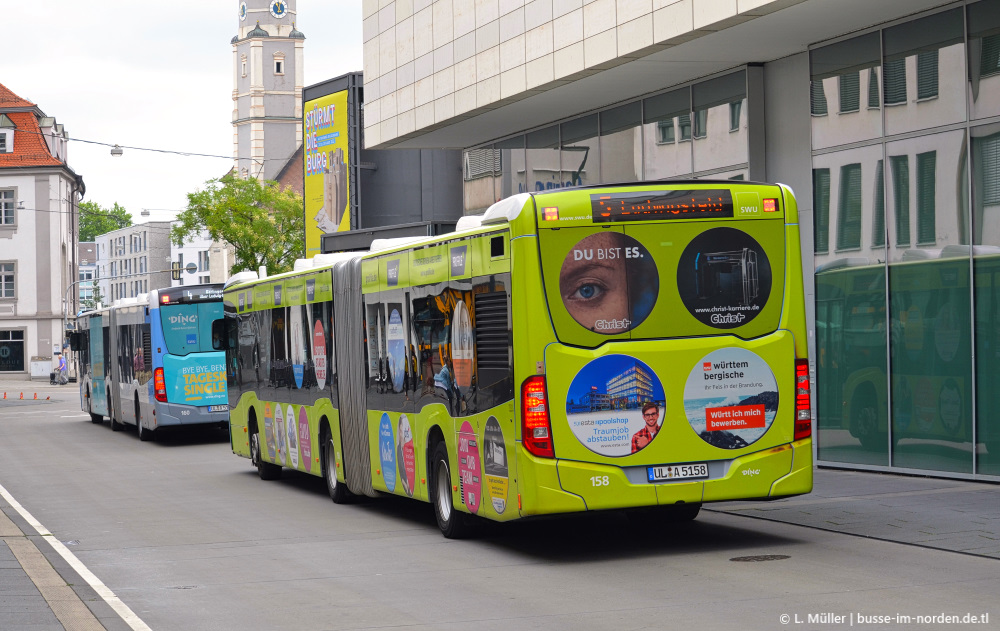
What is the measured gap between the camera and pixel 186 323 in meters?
27.0

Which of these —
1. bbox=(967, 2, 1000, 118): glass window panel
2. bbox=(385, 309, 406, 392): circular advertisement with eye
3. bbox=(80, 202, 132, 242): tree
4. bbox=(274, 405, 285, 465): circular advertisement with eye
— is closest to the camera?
bbox=(385, 309, 406, 392): circular advertisement with eye

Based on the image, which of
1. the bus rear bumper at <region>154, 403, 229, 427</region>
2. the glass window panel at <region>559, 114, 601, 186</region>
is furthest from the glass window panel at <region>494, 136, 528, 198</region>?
the bus rear bumper at <region>154, 403, 229, 427</region>

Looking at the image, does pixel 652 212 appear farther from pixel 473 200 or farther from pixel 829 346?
pixel 473 200

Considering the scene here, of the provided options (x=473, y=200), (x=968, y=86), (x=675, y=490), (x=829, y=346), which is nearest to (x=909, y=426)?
(x=829, y=346)

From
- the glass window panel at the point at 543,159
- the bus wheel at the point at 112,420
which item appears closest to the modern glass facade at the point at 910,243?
the glass window panel at the point at 543,159

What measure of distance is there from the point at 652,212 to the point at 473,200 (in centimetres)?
1942

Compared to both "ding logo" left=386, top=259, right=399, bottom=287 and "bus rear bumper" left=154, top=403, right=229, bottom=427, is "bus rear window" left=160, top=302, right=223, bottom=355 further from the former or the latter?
"ding logo" left=386, top=259, right=399, bottom=287

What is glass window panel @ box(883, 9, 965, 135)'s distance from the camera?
52.3 ft

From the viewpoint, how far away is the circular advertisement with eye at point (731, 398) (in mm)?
10805

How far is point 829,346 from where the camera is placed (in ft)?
60.2

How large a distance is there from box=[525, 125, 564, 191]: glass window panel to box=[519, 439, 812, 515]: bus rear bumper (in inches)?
599

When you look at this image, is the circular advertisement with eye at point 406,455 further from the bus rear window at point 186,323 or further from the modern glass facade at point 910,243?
the bus rear window at point 186,323

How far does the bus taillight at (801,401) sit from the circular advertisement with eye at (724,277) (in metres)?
0.60

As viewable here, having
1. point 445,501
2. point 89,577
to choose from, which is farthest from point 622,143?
point 89,577
